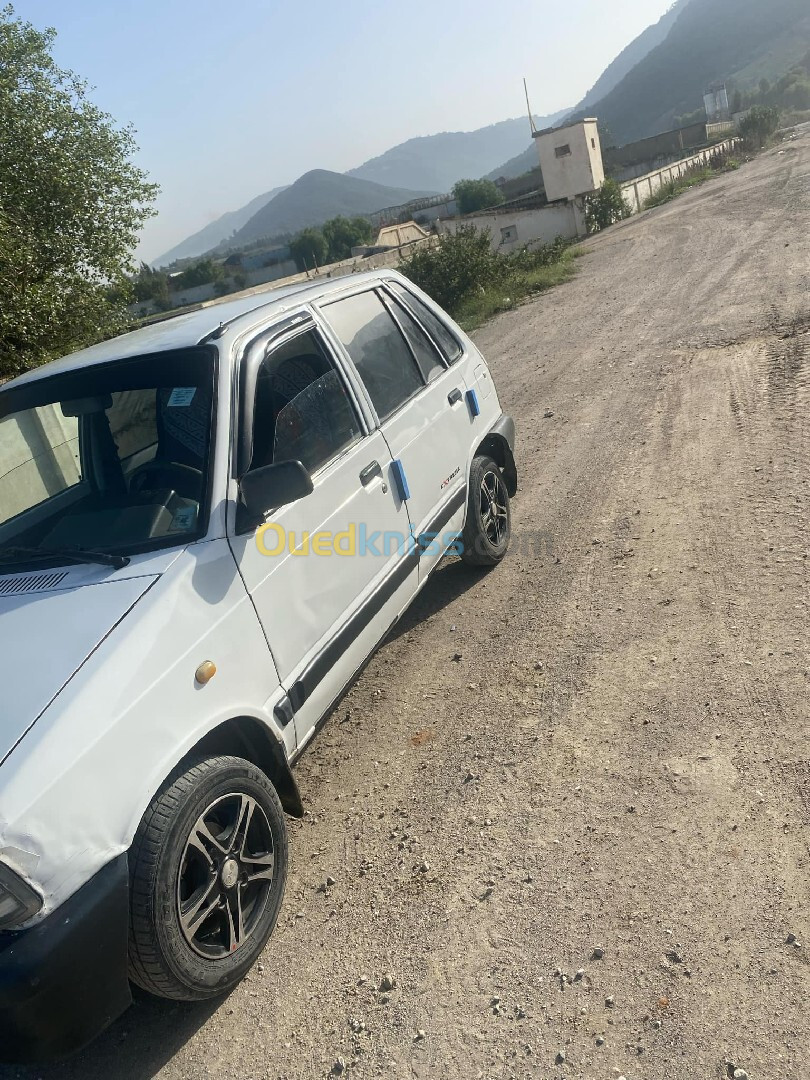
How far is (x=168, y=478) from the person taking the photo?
3.05m

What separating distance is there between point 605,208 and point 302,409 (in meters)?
32.5

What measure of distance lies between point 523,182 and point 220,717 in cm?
8905

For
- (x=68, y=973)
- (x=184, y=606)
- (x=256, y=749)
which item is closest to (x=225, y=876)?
(x=256, y=749)

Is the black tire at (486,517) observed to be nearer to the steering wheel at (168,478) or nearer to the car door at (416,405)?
the car door at (416,405)

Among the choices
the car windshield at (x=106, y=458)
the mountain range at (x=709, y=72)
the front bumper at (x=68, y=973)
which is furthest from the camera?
the mountain range at (x=709, y=72)

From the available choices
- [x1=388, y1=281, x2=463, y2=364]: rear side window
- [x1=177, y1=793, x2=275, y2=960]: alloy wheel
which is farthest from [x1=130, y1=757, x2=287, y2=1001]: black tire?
[x1=388, y1=281, x2=463, y2=364]: rear side window

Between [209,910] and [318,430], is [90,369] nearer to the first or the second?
[318,430]

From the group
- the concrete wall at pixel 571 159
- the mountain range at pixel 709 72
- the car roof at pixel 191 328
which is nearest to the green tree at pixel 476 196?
the concrete wall at pixel 571 159

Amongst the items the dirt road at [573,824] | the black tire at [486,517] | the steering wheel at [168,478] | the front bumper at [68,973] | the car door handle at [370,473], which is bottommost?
the dirt road at [573,824]

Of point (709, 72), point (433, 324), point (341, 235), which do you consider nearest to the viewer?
point (433, 324)

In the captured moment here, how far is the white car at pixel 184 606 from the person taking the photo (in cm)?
206

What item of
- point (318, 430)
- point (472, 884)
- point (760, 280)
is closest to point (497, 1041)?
point (472, 884)

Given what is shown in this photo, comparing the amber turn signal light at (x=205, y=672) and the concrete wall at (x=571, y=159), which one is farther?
the concrete wall at (x=571, y=159)

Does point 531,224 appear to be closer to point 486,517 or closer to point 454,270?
point 454,270
